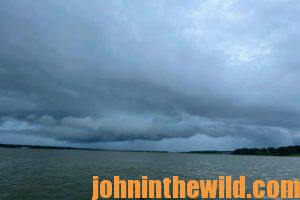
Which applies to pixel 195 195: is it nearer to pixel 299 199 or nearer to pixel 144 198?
pixel 144 198

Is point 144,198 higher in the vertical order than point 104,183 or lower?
higher

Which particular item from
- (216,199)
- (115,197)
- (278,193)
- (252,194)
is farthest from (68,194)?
(278,193)

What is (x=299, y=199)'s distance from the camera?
108ft

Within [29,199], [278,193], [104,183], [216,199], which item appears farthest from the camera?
[104,183]

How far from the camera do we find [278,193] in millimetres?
36312

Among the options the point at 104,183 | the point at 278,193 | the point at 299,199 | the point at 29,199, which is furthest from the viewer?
the point at 104,183

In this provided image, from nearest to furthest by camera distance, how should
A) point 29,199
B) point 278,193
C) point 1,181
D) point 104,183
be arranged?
point 29,199
point 278,193
point 1,181
point 104,183

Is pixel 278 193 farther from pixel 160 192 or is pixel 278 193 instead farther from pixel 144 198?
pixel 144 198

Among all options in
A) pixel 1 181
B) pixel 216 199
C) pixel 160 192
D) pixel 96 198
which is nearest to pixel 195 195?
pixel 216 199

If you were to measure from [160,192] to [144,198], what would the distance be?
5.17 metres

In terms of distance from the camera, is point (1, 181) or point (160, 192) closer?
point (160, 192)

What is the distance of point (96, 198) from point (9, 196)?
1308 cm

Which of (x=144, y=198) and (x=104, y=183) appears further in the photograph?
(x=104, y=183)

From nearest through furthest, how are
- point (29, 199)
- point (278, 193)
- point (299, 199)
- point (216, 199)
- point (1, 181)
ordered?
point (29, 199) → point (216, 199) → point (299, 199) → point (278, 193) → point (1, 181)
